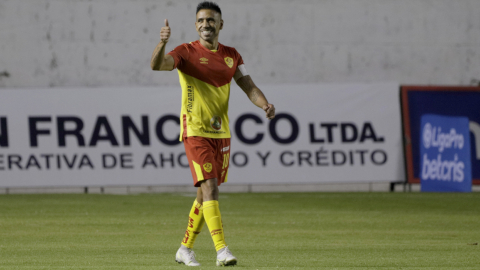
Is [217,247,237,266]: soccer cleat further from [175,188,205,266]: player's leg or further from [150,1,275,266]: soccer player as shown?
[175,188,205,266]: player's leg

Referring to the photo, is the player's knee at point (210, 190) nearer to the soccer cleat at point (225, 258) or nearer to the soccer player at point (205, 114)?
the soccer player at point (205, 114)

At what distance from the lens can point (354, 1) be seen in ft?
49.9

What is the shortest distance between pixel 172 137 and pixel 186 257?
27.5 feet

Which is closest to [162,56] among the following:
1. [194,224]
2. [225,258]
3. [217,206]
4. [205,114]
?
[205,114]

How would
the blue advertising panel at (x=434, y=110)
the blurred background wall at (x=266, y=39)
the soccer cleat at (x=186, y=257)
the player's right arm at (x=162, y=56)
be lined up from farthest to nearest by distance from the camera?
the blurred background wall at (x=266, y=39), the blue advertising panel at (x=434, y=110), the soccer cleat at (x=186, y=257), the player's right arm at (x=162, y=56)

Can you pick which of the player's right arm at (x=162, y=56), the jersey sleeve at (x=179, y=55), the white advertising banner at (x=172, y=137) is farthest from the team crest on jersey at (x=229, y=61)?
the white advertising banner at (x=172, y=137)

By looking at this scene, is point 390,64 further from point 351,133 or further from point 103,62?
point 103,62

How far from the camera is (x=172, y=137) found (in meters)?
13.3

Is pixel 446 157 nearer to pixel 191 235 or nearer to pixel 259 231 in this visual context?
pixel 259 231

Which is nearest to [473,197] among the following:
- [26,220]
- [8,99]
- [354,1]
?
[354,1]

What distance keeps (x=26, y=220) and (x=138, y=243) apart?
266cm

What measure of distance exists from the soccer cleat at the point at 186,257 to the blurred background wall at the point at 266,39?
982 centimetres

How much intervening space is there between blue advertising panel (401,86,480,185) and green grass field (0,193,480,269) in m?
1.52

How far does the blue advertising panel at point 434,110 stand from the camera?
13.9 meters
